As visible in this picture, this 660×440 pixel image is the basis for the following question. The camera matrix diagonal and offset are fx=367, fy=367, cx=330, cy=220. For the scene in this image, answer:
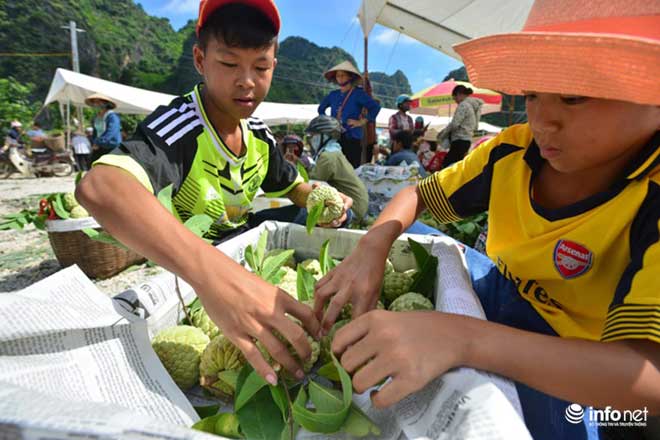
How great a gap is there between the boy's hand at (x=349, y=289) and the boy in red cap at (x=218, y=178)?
6cm

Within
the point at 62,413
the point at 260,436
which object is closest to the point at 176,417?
the point at 260,436

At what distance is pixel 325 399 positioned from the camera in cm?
69

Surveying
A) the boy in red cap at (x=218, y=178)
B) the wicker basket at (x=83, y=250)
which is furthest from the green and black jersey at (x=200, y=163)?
the wicker basket at (x=83, y=250)

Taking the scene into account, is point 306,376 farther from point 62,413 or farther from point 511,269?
point 511,269

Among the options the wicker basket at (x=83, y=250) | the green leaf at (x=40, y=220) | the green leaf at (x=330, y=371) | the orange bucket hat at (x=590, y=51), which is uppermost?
the orange bucket hat at (x=590, y=51)

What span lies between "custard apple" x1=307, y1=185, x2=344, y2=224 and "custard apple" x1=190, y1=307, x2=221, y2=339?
631 millimetres

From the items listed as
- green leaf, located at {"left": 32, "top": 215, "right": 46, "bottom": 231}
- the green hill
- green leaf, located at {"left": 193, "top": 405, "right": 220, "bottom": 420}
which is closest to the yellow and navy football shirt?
green leaf, located at {"left": 193, "top": 405, "right": 220, "bottom": 420}

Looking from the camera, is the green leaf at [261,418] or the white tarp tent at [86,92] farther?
the white tarp tent at [86,92]

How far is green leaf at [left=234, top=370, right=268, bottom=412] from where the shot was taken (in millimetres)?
712

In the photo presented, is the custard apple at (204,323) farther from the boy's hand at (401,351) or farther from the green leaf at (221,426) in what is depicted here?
the boy's hand at (401,351)

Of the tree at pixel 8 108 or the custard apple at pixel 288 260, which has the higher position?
the tree at pixel 8 108

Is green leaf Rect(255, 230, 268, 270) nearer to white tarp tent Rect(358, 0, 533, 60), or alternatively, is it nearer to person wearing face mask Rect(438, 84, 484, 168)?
person wearing face mask Rect(438, 84, 484, 168)

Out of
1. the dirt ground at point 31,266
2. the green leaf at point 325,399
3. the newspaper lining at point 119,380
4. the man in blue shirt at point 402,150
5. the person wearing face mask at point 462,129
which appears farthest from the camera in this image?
the person wearing face mask at point 462,129

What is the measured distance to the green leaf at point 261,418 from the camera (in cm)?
70
